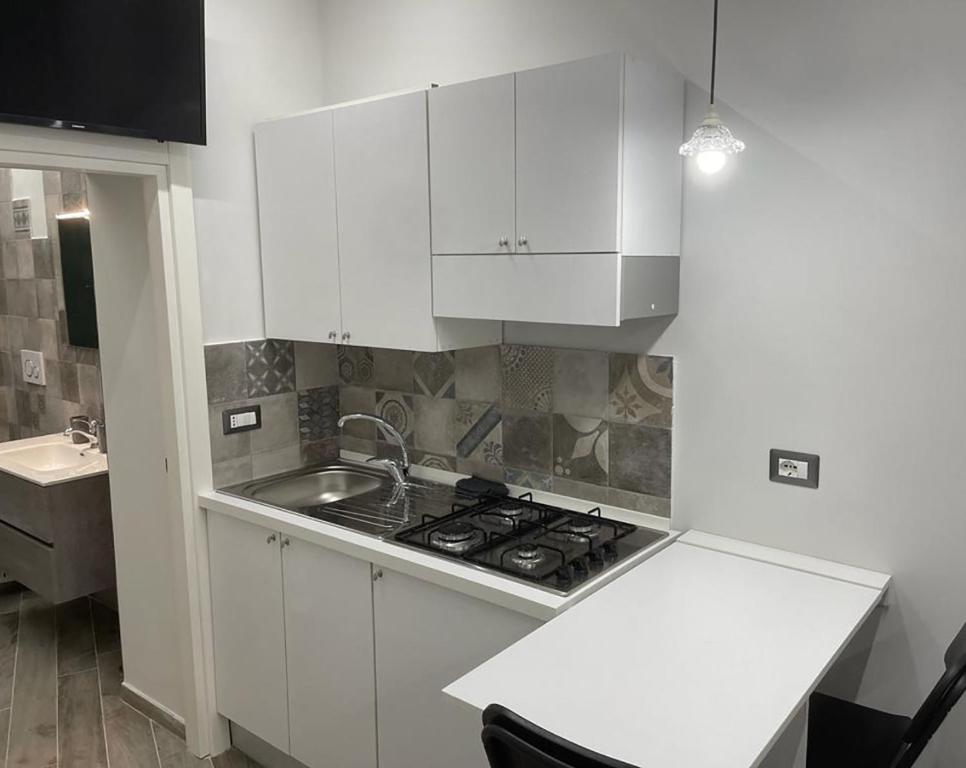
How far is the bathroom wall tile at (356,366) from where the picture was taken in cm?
317

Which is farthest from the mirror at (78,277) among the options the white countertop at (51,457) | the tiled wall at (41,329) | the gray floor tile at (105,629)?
the gray floor tile at (105,629)

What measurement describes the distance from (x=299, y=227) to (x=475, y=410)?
896 mm

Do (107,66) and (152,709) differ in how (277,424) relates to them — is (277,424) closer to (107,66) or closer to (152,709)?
(152,709)

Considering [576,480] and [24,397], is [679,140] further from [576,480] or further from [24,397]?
[24,397]

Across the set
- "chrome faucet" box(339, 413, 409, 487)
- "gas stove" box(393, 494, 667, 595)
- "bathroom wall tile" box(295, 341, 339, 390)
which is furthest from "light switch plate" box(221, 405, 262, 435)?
"gas stove" box(393, 494, 667, 595)

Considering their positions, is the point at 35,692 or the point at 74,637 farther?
the point at 74,637

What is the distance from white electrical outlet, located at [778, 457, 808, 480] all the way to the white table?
0.75 ft

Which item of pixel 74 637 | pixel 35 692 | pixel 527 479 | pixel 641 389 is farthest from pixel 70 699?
pixel 641 389

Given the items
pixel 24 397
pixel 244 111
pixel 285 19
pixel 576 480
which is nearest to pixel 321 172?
pixel 244 111

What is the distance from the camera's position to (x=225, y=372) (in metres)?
2.85

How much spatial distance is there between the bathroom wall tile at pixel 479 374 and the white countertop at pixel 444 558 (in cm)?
33

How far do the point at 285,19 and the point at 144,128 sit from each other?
85cm

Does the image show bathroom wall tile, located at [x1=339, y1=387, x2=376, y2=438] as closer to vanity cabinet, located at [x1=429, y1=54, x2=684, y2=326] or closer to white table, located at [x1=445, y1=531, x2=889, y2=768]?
vanity cabinet, located at [x1=429, y1=54, x2=684, y2=326]

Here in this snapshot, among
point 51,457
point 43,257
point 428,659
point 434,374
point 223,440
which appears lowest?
point 428,659
